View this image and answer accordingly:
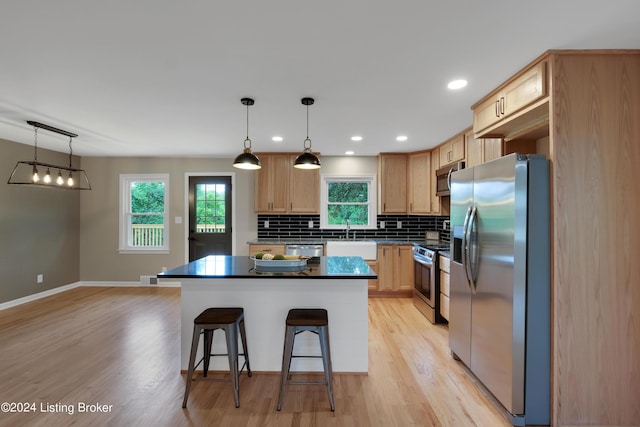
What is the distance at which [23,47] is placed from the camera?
6.61 ft

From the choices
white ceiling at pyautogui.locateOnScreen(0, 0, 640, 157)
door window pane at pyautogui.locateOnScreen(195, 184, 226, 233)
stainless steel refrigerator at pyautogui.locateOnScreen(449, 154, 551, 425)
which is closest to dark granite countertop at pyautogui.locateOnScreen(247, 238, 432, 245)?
door window pane at pyautogui.locateOnScreen(195, 184, 226, 233)

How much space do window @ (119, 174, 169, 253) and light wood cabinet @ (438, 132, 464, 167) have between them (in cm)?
467

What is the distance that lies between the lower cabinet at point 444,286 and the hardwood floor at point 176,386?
264mm

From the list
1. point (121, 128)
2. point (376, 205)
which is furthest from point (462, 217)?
point (121, 128)

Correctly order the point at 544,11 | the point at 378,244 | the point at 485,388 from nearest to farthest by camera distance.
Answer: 1. the point at 544,11
2. the point at 485,388
3. the point at 378,244

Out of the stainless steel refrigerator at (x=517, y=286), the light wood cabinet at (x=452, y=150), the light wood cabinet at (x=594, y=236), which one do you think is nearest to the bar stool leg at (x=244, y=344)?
the stainless steel refrigerator at (x=517, y=286)

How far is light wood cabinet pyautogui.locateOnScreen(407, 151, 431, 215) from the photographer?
5059 millimetres

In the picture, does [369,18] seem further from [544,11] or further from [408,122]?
[408,122]

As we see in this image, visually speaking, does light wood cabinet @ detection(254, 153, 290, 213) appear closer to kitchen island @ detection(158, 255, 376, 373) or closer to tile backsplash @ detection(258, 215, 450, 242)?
tile backsplash @ detection(258, 215, 450, 242)

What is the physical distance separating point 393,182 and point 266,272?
3349mm

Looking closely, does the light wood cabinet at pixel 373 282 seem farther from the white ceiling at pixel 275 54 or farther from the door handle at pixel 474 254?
the door handle at pixel 474 254

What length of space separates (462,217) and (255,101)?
213 cm

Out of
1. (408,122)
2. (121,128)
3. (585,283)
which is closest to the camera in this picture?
(585,283)

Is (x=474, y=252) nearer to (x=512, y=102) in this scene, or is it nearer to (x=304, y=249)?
(x=512, y=102)
